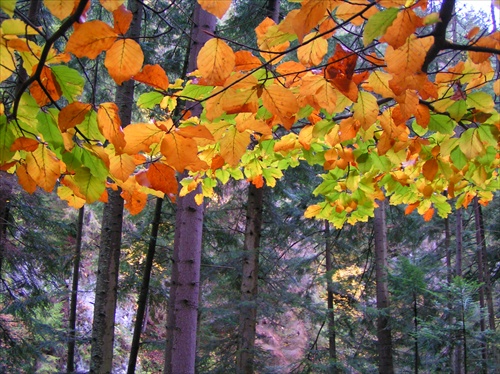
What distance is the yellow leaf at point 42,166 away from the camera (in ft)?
2.84

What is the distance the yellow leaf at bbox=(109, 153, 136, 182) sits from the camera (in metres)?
0.93

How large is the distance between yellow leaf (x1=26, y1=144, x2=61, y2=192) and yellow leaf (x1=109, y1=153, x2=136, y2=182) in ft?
0.38

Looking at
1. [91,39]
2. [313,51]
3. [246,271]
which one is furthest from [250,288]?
[91,39]

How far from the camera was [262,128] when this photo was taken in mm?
1021

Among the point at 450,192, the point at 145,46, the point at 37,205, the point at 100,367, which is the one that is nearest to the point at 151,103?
the point at 450,192

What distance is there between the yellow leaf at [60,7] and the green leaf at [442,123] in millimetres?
1033

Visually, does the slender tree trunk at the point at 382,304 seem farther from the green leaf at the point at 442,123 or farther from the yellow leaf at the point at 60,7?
the yellow leaf at the point at 60,7

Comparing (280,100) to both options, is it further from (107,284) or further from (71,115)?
A: (107,284)

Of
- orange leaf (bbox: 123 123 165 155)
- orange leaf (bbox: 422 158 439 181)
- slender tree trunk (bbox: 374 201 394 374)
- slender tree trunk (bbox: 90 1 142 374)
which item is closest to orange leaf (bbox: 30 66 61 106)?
orange leaf (bbox: 123 123 165 155)

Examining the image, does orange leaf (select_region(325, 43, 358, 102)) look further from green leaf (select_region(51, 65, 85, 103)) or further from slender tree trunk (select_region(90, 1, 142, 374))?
slender tree trunk (select_region(90, 1, 142, 374))

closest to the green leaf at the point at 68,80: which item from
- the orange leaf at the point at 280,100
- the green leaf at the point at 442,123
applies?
Answer: the orange leaf at the point at 280,100

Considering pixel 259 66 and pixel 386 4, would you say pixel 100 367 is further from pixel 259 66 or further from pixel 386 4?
pixel 386 4

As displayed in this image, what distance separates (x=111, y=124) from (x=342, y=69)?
0.49 meters

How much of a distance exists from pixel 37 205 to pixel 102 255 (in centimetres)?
344
